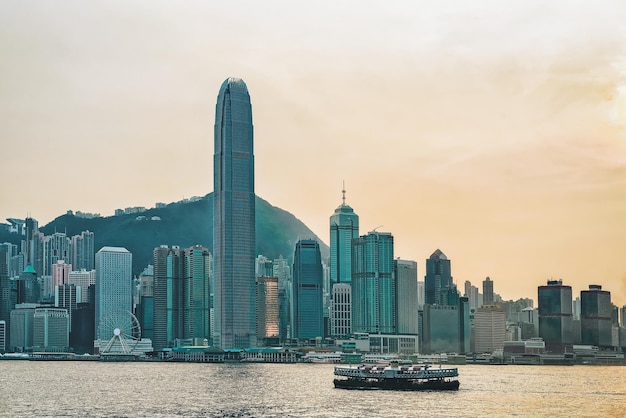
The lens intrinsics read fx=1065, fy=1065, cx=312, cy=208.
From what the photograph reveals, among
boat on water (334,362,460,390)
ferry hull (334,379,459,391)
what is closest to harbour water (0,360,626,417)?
ferry hull (334,379,459,391)

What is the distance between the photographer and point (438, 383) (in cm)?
17888

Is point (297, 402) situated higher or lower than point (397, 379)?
lower

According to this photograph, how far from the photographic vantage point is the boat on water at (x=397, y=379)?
176 m

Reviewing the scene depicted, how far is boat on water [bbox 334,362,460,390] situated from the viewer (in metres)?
176

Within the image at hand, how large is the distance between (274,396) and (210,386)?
106 ft

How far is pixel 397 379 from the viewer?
177 m

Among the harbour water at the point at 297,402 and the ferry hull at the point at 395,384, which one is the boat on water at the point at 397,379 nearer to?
the ferry hull at the point at 395,384

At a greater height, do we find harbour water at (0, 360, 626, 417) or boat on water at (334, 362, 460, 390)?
boat on water at (334, 362, 460, 390)

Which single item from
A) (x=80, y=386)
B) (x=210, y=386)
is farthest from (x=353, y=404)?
(x=80, y=386)

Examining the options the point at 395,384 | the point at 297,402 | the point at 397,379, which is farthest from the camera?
the point at 397,379

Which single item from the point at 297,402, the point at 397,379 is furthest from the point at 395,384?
the point at 297,402

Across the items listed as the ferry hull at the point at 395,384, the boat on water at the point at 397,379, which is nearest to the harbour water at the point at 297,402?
the ferry hull at the point at 395,384

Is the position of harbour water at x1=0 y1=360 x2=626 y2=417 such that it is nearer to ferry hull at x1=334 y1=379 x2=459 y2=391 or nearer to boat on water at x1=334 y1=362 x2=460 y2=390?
ferry hull at x1=334 y1=379 x2=459 y2=391

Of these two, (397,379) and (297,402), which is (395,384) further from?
(297,402)
